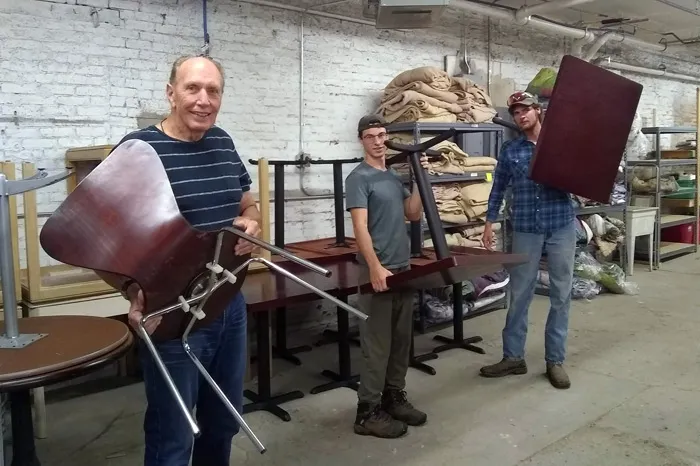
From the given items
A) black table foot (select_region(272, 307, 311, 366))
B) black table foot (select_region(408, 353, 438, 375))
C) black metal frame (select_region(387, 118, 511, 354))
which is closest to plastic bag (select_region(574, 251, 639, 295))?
black metal frame (select_region(387, 118, 511, 354))

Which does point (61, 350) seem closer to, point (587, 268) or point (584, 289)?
point (584, 289)

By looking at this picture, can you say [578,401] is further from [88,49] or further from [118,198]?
[88,49]

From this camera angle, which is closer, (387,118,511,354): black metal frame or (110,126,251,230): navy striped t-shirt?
(110,126,251,230): navy striped t-shirt

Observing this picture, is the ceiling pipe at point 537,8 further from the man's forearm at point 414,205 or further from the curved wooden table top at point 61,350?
the curved wooden table top at point 61,350

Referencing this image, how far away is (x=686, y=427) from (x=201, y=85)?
9.02 ft

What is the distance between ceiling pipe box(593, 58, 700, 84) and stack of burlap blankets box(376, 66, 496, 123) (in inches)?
122

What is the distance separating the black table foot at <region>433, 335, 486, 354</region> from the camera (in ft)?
14.2

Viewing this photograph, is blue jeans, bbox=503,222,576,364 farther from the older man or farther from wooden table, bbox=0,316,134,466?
wooden table, bbox=0,316,134,466

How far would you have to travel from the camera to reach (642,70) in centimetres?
848

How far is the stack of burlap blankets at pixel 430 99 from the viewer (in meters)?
4.80

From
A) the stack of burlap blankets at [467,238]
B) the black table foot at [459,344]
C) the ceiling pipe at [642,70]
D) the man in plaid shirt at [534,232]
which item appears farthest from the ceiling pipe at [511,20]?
the black table foot at [459,344]

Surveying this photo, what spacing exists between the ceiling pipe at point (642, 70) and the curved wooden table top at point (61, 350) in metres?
6.95

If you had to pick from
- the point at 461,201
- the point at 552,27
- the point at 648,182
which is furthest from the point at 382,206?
the point at 648,182

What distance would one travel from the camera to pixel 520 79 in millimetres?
6832
